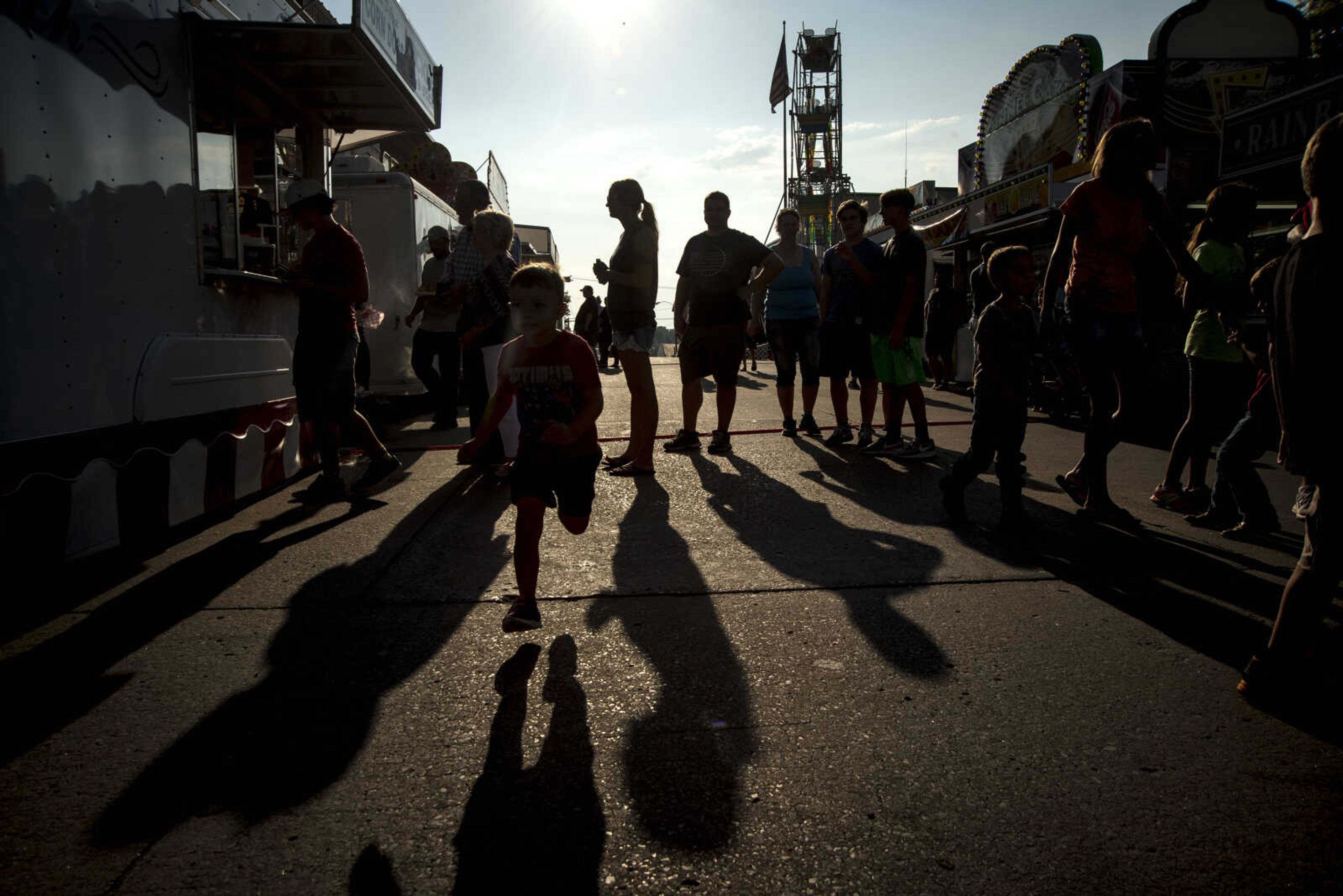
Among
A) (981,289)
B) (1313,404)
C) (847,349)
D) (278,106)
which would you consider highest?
(278,106)

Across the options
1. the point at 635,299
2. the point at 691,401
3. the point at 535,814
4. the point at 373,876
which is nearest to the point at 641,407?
the point at 635,299

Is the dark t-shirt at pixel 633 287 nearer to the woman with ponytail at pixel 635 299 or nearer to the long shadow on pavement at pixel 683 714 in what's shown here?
the woman with ponytail at pixel 635 299

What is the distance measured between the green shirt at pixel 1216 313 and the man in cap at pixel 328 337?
4751mm

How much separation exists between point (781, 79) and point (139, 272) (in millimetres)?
51389

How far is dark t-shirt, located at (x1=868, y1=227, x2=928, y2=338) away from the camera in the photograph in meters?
6.30

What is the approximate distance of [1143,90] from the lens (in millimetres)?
12070

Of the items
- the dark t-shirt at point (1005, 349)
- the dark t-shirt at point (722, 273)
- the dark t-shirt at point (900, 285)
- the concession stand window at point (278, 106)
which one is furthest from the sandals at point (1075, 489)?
the concession stand window at point (278, 106)

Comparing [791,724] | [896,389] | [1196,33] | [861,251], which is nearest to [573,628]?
[791,724]

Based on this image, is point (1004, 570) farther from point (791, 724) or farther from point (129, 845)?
point (129, 845)

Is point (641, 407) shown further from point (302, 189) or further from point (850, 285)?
point (302, 189)

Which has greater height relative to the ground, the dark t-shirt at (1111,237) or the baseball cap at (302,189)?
the baseball cap at (302,189)

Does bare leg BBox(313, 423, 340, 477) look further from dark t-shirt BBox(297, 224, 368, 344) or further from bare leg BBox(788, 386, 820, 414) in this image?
bare leg BBox(788, 386, 820, 414)

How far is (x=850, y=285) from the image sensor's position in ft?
22.5

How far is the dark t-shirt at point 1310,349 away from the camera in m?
2.41
